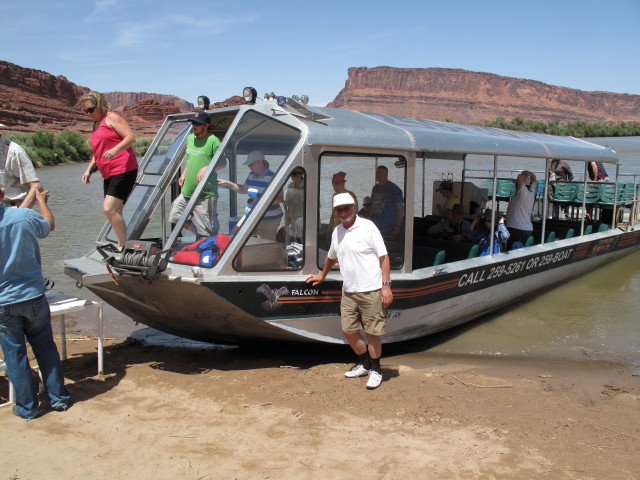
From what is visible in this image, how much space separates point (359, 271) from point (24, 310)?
2.50 m

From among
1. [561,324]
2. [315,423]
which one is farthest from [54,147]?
[315,423]

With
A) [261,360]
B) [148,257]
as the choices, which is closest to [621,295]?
[261,360]

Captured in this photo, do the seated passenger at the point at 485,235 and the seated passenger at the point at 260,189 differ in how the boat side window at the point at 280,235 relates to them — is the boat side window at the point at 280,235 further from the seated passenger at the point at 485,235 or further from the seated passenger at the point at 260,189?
the seated passenger at the point at 485,235

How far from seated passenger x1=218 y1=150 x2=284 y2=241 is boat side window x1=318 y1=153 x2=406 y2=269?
18.4 inches

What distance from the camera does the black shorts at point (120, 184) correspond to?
15.4 feet

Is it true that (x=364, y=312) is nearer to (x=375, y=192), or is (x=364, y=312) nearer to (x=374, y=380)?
(x=374, y=380)

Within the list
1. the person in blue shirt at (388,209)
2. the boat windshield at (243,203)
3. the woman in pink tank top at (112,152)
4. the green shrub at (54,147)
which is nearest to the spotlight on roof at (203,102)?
the boat windshield at (243,203)

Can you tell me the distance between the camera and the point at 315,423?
4.05 metres

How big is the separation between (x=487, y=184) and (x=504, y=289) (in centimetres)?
435

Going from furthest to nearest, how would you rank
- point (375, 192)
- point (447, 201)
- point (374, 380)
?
point (447, 201) < point (375, 192) < point (374, 380)

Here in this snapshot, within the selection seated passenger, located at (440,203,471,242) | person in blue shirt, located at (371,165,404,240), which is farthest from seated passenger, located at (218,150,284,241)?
seated passenger, located at (440,203,471,242)

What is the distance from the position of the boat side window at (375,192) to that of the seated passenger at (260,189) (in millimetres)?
467

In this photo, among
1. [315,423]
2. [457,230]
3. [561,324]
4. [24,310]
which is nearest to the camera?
[24,310]

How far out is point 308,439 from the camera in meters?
3.80
